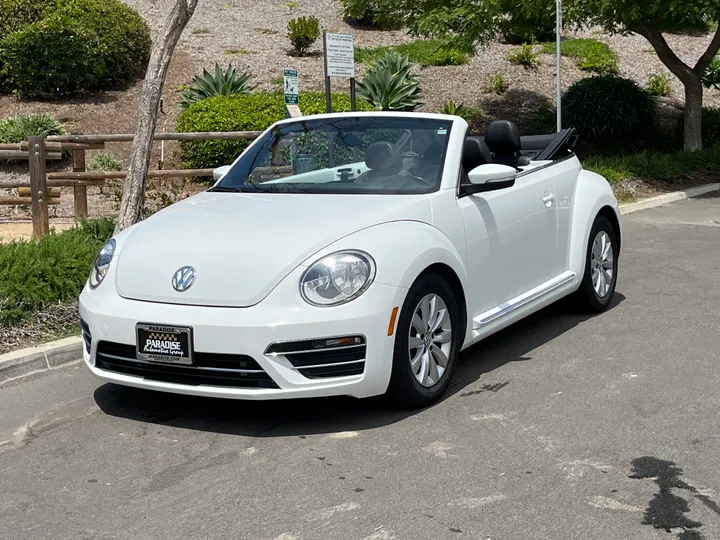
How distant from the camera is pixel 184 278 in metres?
5.03

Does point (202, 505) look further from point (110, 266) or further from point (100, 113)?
point (100, 113)

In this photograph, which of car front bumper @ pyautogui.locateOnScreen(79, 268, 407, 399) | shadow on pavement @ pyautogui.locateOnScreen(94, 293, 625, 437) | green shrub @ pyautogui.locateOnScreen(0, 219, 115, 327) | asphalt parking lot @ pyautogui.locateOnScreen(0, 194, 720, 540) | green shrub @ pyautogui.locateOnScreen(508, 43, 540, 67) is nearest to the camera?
asphalt parking lot @ pyautogui.locateOnScreen(0, 194, 720, 540)

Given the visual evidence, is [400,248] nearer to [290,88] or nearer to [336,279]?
[336,279]

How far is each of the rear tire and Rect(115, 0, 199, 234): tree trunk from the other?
3907 millimetres

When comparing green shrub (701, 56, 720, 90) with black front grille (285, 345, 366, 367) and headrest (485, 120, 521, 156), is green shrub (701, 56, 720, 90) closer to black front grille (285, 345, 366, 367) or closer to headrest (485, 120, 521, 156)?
headrest (485, 120, 521, 156)

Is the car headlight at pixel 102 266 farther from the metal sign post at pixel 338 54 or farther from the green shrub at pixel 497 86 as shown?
the green shrub at pixel 497 86

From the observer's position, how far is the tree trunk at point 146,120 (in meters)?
8.77

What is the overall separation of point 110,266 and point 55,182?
6.24 metres

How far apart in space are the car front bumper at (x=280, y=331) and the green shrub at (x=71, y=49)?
53.4 feet

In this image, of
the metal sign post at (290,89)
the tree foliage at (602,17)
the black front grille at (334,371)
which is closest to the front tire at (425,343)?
the black front grille at (334,371)

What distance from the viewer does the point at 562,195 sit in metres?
6.97

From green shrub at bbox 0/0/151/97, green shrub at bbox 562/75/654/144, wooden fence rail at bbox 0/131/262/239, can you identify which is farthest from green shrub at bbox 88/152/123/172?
green shrub at bbox 562/75/654/144

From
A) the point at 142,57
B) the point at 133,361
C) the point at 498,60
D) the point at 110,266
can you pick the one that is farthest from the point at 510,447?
the point at 498,60

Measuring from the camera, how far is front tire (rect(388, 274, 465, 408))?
5102mm
